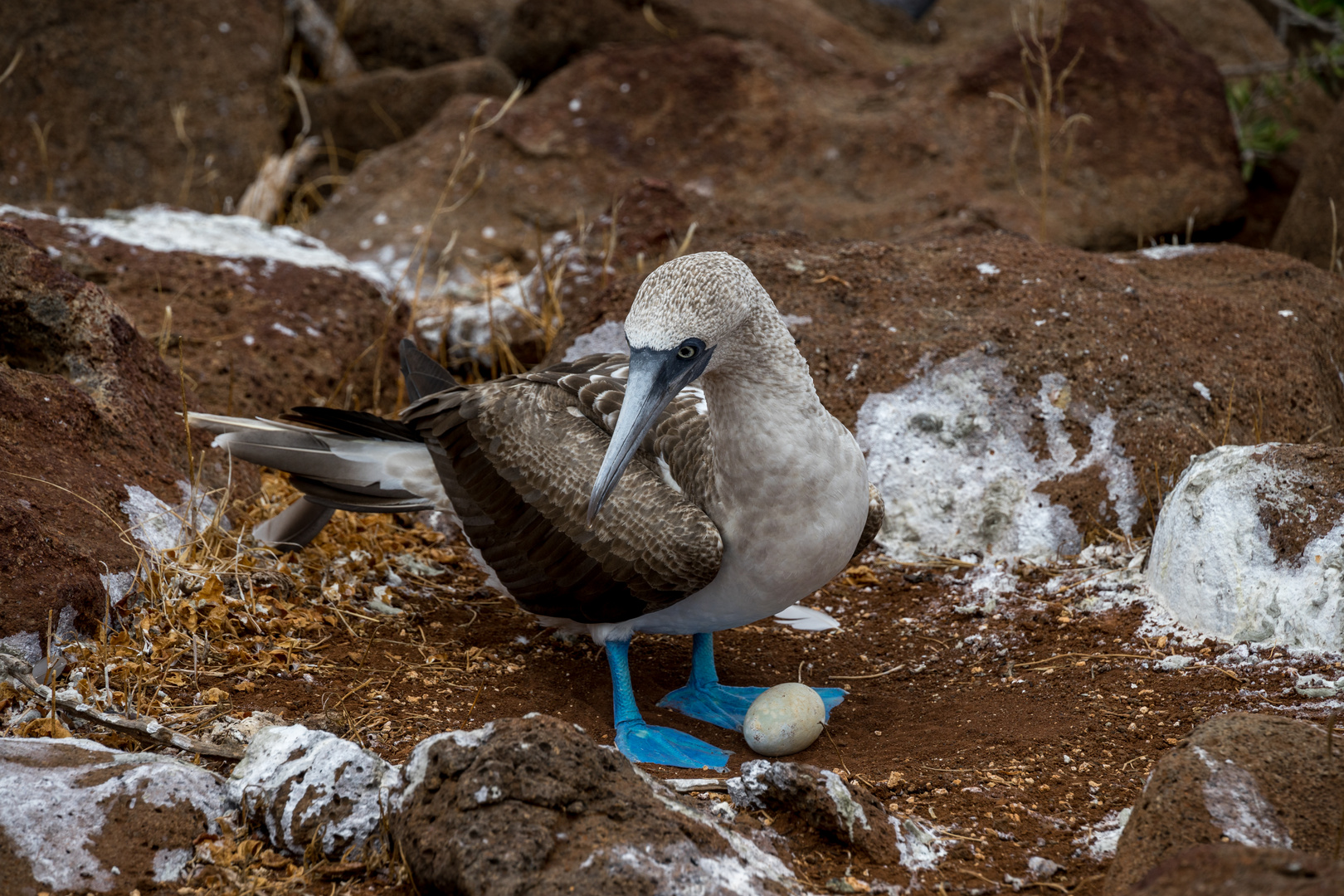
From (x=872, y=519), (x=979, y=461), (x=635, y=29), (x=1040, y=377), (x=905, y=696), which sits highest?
(x=635, y=29)

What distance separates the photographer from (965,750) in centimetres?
312

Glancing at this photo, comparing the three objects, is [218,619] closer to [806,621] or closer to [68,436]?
[68,436]

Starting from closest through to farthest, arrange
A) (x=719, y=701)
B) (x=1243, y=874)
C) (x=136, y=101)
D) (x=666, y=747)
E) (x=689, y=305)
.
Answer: (x=1243, y=874) < (x=689, y=305) < (x=666, y=747) < (x=719, y=701) < (x=136, y=101)

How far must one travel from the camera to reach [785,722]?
3234mm

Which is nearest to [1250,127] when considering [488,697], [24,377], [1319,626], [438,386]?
[1319,626]

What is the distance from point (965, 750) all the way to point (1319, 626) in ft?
3.59

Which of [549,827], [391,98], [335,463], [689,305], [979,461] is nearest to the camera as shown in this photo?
[549,827]

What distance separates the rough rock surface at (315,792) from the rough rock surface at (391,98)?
22.7ft

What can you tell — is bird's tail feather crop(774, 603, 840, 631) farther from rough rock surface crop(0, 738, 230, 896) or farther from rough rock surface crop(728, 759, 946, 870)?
rough rock surface crop(0, 738, 230, 896)

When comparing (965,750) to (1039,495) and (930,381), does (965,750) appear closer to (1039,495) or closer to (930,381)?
(1039,495)

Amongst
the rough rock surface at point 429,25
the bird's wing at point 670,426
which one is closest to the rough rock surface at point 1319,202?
the bird's wing at point 670,426

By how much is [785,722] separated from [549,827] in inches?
44.6

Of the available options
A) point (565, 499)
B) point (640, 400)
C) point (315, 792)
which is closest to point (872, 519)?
point (565, 499)

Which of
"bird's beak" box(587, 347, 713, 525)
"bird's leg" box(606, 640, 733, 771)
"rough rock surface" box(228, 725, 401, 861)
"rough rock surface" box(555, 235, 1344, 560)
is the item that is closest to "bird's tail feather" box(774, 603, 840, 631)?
"rough rock surface" box(555, 235, 1344, 560)
